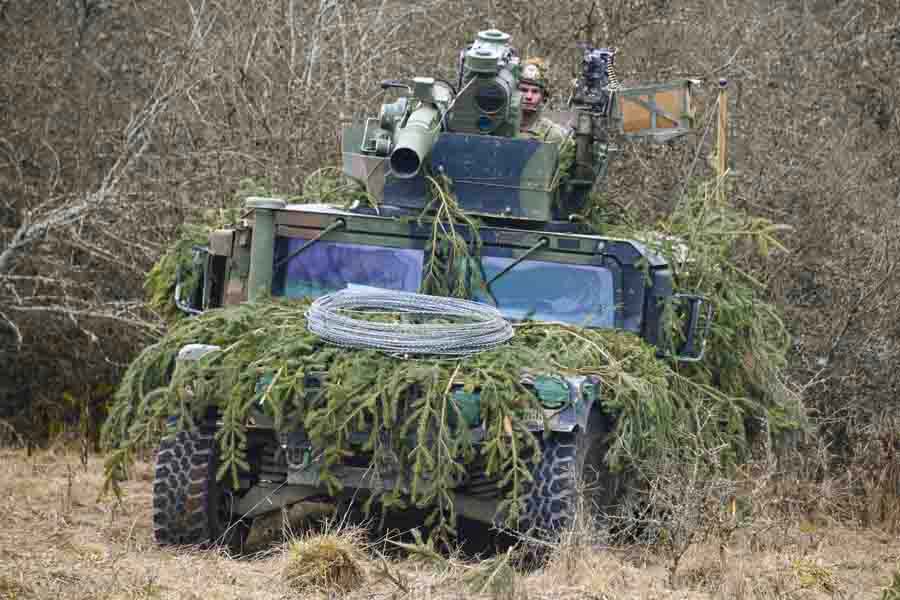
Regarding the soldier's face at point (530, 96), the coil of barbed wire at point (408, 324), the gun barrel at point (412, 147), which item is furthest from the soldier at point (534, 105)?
the coil of barbed wire at point (408, 324)

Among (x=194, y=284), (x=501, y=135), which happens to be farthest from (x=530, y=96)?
(x=194, y=284)

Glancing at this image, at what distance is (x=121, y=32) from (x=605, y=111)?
Result: 19.8ft

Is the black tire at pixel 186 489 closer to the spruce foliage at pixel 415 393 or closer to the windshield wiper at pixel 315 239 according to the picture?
the spruce foliage at pixel 415 393

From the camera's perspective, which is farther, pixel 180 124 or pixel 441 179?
pixel 180 124

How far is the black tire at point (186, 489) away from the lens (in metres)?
5.89

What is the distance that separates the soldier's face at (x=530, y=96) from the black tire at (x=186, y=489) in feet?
9.58

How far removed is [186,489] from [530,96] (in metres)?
3.19

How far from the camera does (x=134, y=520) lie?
6.69 m

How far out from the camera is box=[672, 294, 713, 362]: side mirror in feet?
22.1

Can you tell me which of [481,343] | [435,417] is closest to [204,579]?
[435,417]

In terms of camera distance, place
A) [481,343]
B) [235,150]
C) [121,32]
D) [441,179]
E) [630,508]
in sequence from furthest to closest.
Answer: [121,32], [235,150], [441,179], [630,508], [481,343]

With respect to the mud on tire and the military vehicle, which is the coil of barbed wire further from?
the mud on tire

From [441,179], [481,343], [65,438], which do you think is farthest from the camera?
[65,438]

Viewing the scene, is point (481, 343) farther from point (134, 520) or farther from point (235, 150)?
point (235, 150)
